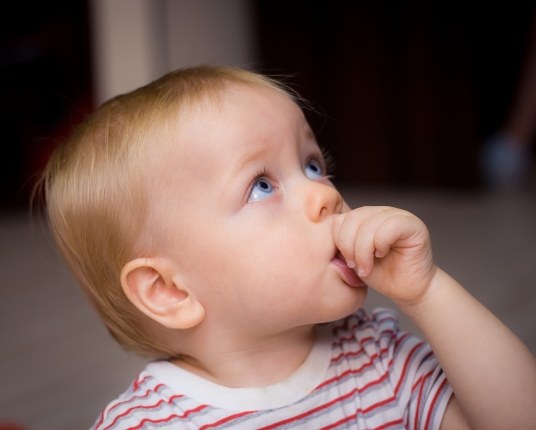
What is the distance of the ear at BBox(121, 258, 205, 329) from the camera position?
2.52ft

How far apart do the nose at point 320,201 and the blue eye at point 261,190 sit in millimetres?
39

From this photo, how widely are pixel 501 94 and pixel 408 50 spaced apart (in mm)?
1056

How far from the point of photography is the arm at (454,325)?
714 mm

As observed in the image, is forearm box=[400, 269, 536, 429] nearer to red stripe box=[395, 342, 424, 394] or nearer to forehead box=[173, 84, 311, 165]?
red stripe box=[395, 342, 424, 394]

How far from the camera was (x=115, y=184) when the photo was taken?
78 cm

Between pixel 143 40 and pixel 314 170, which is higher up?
pixel 314 170

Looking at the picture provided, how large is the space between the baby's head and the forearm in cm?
8

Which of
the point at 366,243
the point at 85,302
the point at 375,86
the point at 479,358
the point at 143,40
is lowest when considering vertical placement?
the point at 85,302

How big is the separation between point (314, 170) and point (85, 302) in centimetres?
125

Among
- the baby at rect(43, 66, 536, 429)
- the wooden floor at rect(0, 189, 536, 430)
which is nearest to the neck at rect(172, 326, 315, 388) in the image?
the baby at rect(43, 66, 536, 429)

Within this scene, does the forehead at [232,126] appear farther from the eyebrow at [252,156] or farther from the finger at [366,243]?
the finger at [366,243]

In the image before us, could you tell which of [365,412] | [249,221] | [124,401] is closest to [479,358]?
[365,412]

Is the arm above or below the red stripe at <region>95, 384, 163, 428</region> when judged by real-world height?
above

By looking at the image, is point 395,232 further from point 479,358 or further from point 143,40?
point 143,40
